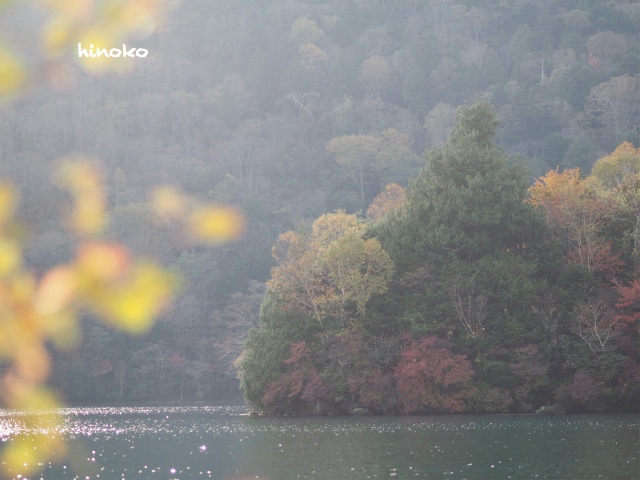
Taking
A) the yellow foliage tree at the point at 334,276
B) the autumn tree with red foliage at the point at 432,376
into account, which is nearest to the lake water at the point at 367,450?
the autumn tree with red foliage at the point at 432,376

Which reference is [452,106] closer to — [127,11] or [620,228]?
[620,228]

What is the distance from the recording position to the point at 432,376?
43.7m

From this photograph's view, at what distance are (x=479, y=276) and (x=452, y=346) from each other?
13.4 ft

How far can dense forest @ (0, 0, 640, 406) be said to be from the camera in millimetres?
44781

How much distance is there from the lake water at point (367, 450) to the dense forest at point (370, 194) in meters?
7.70

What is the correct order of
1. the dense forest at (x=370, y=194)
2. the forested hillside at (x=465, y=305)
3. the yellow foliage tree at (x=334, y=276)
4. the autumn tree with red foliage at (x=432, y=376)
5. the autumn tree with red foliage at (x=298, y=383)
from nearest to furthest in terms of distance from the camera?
the forested hillside at (x=465, y=305)
the autumn tree with red foliage at (x=432, y=376)
the dense forest at (x=370, y=194)
the autumn tree with red foliage at (x=298, y=383)
the yellow foliage tree at (x=334, y=276)

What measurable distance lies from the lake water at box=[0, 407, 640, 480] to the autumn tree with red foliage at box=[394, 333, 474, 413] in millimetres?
5728

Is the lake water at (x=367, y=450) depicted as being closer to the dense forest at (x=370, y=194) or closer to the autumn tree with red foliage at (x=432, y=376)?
the autumn tree with red foliage at (x=432, y=376)

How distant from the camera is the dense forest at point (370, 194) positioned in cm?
4478

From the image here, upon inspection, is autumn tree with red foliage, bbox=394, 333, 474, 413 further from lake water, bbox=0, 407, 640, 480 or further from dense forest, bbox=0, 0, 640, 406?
lake water, bbox=0, 407, 640, 480

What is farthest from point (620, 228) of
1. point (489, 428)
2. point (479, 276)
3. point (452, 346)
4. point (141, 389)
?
point (141, 389)

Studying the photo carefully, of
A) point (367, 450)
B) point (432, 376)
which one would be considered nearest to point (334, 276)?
point (432, 376)

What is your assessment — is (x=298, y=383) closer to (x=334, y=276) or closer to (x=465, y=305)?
(x=334, y=276)

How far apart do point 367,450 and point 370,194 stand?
254ft
